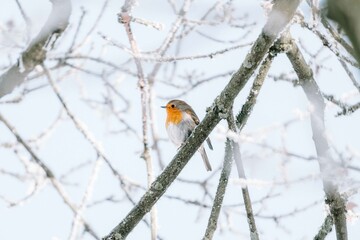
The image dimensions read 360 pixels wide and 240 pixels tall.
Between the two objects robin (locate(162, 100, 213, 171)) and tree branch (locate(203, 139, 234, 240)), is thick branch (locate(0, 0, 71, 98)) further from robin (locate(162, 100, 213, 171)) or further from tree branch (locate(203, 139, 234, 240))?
robin (locate(162, 100, 213, 171))

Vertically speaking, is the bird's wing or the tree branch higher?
the bird's wing

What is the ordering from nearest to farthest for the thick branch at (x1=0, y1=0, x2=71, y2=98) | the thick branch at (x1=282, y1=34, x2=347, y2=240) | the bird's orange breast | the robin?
the thick branch at (x1=282, y1=34, x2=347, y2=240), the thick branch at (x1=0, y1=0, x2=71, y2=98), the robin, the bird's orange breast

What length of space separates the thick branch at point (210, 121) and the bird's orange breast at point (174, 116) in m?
4.42

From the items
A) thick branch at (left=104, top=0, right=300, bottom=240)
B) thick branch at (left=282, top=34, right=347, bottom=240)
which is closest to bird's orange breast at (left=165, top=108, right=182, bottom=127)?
thick branch at (left=282, top=34, right=347, bottom=240)

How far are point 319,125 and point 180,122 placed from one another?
4175mm

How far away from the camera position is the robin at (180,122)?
6410 mm

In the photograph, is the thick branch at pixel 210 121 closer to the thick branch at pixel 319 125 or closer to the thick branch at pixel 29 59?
the thick branch at pixel 319 125

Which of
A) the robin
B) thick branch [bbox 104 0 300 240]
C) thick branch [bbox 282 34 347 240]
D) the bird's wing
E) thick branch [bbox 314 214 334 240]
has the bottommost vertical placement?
thick branch [bbox 104 0 300 240]

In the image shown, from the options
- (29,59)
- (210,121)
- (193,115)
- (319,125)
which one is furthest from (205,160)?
(210,121)

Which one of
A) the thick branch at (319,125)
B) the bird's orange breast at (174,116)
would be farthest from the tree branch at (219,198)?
the bird's orange breast at (174,116)

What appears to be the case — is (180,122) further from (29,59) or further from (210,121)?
(210,121)

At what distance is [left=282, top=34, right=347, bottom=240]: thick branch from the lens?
2.22 m

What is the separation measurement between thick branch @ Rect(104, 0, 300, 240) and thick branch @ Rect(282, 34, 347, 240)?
42 cm

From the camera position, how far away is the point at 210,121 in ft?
6.48
